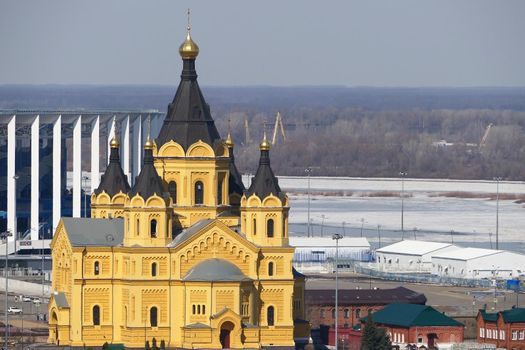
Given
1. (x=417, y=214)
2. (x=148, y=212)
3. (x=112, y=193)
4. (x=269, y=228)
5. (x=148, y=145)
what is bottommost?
(x=417, y=214)

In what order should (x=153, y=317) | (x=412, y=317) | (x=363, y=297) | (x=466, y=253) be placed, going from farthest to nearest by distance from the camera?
(x=466, y=253), (x=363, y=297), (x=412, y=317), (x=153, y=317)

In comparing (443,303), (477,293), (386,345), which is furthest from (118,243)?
(477,293)

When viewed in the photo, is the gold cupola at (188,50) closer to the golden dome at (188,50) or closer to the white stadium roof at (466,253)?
the golden dome at (188,50)

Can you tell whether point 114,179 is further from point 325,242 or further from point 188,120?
point 325,242

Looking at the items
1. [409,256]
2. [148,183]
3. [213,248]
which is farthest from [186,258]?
[409,256]

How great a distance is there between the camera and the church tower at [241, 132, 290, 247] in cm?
7769

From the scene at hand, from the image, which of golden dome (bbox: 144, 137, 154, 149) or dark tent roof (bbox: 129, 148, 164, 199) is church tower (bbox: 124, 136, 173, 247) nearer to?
dark tent roof (bbox: 129, 148, 164, 199)

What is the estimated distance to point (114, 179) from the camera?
3332 inches

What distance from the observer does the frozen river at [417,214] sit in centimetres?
14038

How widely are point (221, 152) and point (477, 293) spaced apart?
94.8 ft

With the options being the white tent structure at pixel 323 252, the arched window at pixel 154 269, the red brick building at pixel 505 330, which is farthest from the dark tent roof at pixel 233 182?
the white tent structure at pixel 323 252

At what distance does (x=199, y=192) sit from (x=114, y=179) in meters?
6.15

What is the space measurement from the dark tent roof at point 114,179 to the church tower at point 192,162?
204 inches

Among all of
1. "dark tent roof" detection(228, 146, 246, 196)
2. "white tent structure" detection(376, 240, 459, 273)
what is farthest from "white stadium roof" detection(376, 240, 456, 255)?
"dark tent roof" detection(228, 146, 246, 196)
